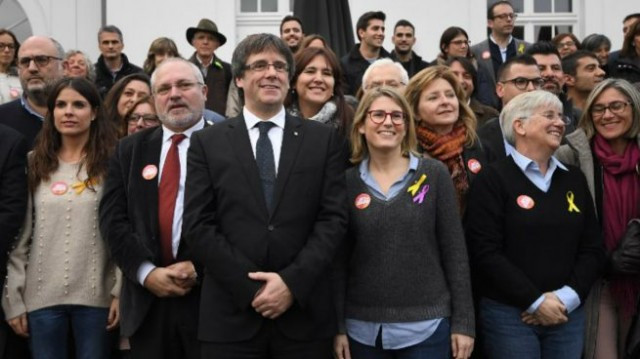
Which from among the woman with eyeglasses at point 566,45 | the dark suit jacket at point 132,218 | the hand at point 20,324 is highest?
the woman with eyeglasses at point 566,45

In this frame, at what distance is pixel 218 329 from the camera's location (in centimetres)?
364

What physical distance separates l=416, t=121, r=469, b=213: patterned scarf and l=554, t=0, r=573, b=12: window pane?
9.23m

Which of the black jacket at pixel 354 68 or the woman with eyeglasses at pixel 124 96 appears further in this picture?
the black jacket at pixel 354 68

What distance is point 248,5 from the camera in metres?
12.6

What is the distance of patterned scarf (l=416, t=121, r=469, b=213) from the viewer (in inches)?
172

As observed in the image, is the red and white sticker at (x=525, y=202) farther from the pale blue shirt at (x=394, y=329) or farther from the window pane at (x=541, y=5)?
the window pane at (x=541, y=5)

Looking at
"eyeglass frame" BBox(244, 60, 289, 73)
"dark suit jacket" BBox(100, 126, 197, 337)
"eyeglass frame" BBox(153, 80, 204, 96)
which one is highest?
"eyeglass frame" BBox(244, 60, 289, 73)

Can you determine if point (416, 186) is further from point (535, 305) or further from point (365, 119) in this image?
point (535, 305)

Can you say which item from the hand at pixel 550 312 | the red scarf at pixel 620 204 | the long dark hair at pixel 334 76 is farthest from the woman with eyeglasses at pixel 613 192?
the long dark hair at pixel 334 76

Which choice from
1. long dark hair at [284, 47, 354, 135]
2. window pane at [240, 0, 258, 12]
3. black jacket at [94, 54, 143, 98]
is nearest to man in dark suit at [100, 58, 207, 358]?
long dark hair at [284, 47, 354, 135]

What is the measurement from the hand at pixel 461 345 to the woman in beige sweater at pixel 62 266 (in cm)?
183

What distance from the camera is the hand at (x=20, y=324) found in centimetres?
434

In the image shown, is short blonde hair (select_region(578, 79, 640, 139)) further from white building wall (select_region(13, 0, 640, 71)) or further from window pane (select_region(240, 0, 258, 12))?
window pane (select_region(240, 0, 258, 12))

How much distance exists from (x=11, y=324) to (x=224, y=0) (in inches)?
334
